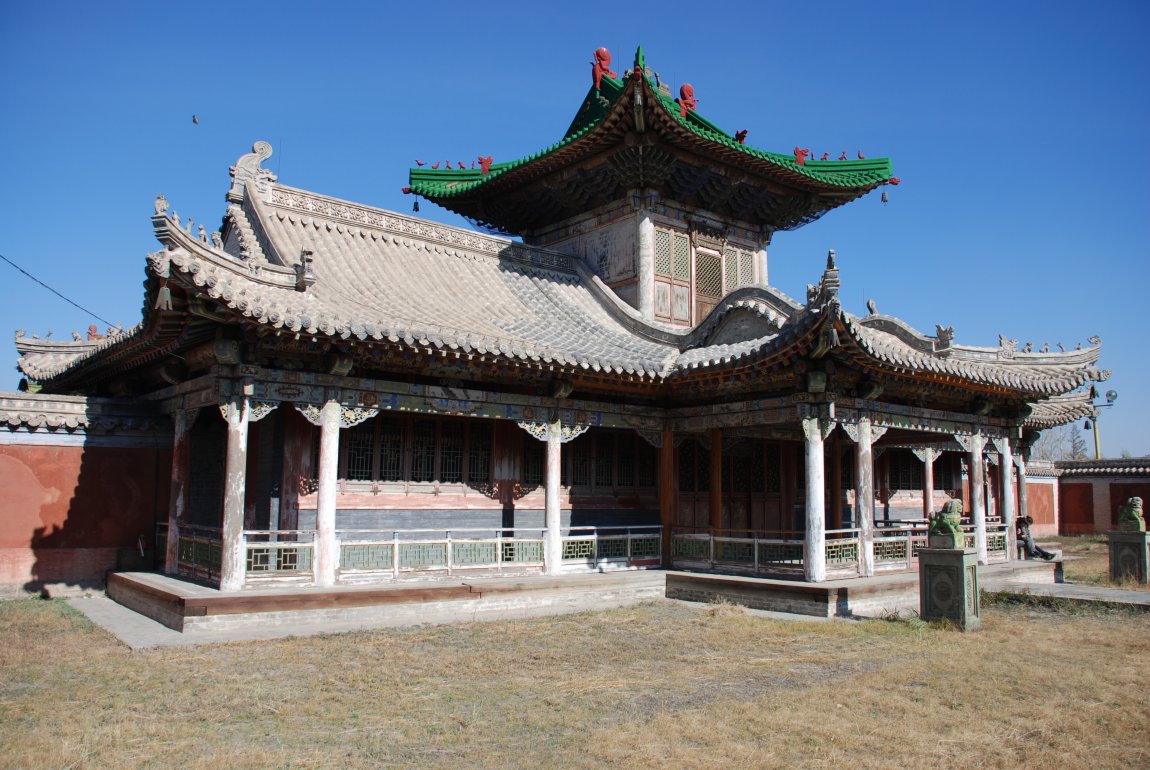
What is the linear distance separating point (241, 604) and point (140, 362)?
5.05m

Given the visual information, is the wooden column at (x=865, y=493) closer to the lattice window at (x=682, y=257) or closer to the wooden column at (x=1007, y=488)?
the wooden column at (x=1007, y=488)

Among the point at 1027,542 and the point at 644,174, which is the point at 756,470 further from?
the point at 644,174

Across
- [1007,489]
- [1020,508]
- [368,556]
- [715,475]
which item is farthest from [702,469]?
[1020,508]

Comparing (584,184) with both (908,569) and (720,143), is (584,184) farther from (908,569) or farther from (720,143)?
(908,569)

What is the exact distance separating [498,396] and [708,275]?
6.73 metres

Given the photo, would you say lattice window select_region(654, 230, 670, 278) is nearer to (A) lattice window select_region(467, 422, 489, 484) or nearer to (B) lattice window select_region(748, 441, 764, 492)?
(B) lattice window select_region(748, 441, 764, 492)

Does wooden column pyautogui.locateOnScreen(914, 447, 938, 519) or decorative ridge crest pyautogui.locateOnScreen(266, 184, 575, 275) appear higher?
decorative ridge crest pyautogui.locateOnScreen(266, 184, 575, 275)

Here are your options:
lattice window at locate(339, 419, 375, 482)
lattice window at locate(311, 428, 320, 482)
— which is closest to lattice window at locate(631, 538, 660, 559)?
lattice window at locate(339, 419, 375, 482)

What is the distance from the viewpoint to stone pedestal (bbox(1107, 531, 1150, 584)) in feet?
48.9

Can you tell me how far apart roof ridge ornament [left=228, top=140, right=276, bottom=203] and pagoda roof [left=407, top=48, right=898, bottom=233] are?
4.61m

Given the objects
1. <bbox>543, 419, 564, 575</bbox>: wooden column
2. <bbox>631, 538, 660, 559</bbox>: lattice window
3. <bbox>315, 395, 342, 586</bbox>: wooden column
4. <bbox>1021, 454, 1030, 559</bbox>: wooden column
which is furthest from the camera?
<bbox>1021, 454, 1030, 559</bbox>: wooden column

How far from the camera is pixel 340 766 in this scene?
550cm

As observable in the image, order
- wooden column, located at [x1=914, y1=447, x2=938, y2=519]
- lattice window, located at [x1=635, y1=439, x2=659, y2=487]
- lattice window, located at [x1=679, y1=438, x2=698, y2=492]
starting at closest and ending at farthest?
lattice window, located at [x1=635, y1=439, x2=659, y2=487] < lattice window, located at [x1=679, y1=438, x2=698, y2=492] < wooden column, located at [x1=914, y1=447, x2=938, y2=519]

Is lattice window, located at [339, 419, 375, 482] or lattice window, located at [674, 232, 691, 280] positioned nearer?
lattice window, located at [339, 419, 375, 482]
